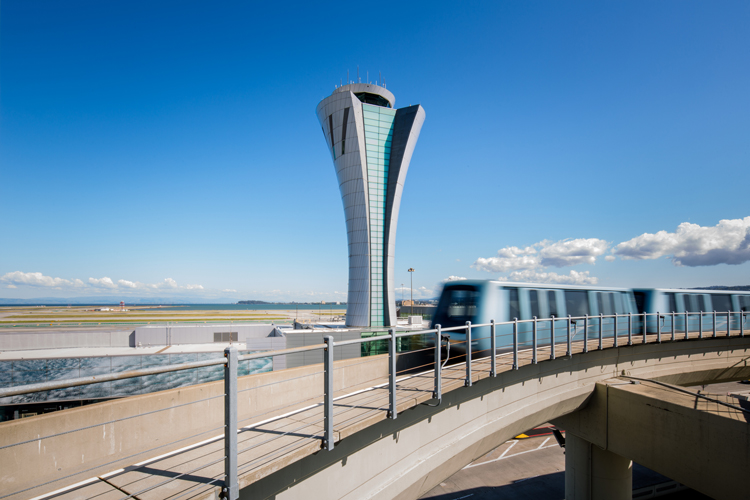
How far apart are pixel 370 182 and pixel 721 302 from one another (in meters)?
24.8

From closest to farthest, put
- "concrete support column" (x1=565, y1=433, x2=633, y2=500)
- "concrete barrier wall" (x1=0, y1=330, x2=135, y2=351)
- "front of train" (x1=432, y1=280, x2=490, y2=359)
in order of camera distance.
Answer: "front of train" (x1=432, y1=280, x2=490, y2=359) → "concrete support column" (x1=565, y1=433, x2=633, y2=500) → "concrete barrier wall" (x1=0, y1=330, x2=135, y2=351)

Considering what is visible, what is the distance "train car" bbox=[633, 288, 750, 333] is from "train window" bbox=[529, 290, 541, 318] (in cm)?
690

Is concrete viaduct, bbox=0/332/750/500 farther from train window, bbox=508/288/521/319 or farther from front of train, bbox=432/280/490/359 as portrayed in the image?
train window, bbox=508/288/521/319

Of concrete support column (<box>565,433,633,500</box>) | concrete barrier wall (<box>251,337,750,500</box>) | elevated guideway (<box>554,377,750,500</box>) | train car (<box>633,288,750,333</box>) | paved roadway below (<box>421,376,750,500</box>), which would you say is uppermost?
train car (<box>633,288,750,333</box>)

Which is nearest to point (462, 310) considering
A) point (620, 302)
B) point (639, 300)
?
point (620, 302)

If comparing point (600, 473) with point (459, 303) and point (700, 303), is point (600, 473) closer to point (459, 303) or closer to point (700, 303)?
point (459, 303)

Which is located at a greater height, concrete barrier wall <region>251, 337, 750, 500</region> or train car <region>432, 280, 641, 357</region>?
train car <region>432, 280, 641, 357</region>

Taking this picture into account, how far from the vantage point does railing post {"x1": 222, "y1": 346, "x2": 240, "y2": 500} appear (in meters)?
3.32

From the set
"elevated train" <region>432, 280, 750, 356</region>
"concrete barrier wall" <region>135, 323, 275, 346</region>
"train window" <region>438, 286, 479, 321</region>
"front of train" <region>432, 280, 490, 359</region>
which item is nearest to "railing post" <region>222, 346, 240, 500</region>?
"elevated train" <region>432, 280, 750, 356</region>

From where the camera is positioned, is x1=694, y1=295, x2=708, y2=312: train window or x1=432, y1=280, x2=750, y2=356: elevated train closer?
x1=432, y1=280, x2=750, y2=356: elevated train

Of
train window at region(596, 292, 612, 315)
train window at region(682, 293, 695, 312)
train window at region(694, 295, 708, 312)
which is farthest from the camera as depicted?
train window at region(694, 295, 708, 312)

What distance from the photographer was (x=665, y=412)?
33.3 feet

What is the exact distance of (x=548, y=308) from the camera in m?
13.5

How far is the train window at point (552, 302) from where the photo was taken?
44.6 feet
